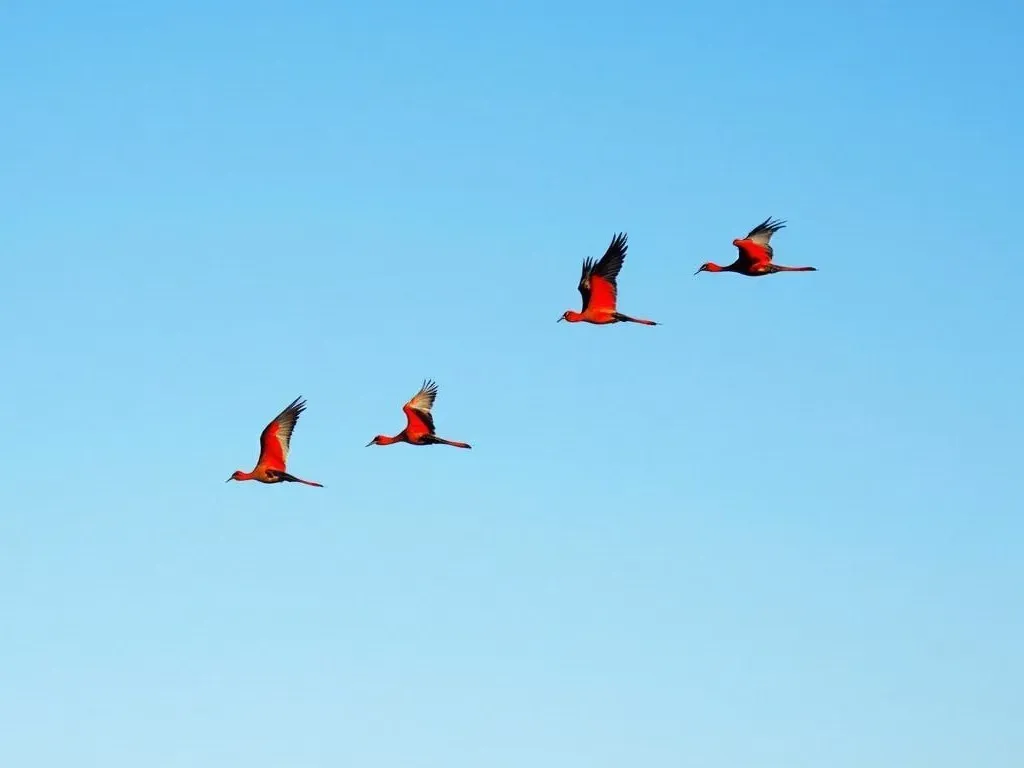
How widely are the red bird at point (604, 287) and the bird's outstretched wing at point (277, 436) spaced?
10.8 m

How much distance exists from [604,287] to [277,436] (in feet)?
41.9

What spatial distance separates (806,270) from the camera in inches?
3939

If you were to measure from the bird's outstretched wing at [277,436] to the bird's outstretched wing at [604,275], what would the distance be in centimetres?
1096

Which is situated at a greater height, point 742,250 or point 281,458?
point 742,250

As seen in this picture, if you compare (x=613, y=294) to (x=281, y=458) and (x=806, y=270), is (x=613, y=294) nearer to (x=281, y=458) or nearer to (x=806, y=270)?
(x=806, y=270)

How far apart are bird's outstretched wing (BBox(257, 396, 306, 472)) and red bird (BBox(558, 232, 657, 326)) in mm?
10790

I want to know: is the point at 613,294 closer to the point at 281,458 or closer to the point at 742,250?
the point at 742,250

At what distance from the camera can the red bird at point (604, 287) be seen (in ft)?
327

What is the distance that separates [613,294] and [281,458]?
1323 cm

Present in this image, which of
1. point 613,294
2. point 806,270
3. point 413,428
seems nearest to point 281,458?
point 413,428

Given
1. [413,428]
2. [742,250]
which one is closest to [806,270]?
[742,250]

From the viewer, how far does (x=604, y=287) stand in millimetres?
99688

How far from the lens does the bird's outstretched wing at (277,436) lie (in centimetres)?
10156

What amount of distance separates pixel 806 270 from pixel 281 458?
775 inches
